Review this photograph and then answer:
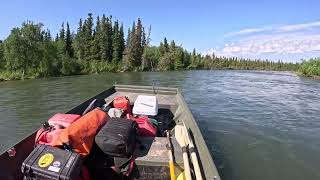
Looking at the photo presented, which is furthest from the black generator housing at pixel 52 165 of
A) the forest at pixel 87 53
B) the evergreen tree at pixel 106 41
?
the evergreen tree at pixel 106 41

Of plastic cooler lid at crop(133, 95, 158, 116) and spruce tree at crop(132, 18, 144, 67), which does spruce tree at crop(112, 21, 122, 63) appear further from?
plastic cooler lid at crop(133, 95, 158, 116)

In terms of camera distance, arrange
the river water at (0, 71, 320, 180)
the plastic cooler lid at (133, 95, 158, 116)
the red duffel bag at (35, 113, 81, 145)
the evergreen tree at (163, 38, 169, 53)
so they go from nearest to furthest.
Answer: the red duffel bag at (35, 113, 81, 145)
the plastic cooler lid at (133, 95, 158, 116)
the river water at (0, 71, 320, 180)
the evergreen tree at (163, 38, 169, 53)

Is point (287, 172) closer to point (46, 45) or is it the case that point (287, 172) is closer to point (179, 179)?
point (179, 179)

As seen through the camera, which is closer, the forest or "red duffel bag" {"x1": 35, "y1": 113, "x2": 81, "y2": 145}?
"red duffel bag" {"x1": 35, "y1": 113, "x2": 81, "y2": 145}

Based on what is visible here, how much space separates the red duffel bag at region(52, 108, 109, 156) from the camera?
13.7ft

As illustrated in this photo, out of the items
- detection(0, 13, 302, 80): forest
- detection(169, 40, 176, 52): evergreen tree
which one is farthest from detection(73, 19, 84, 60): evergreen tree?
detection(169, 40, 176, 52): evergreen tree

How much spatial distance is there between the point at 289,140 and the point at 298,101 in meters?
Answer: 8.76

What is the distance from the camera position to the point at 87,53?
206 feet

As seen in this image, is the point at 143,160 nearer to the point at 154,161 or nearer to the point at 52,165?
the point at 154,161

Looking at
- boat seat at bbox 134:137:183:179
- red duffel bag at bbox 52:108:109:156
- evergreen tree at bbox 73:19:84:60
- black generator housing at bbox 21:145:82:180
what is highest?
evergreen tree at bbox 73:19:84:60

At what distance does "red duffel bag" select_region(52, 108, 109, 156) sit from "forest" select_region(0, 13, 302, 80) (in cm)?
3375

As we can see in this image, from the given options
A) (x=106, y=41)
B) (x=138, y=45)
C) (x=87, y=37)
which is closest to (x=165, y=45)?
(x=138, y=45)

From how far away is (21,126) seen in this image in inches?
475

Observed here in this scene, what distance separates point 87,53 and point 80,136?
6003 centimetres
